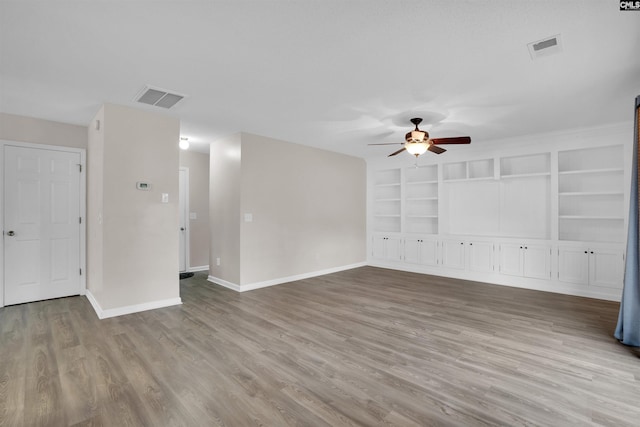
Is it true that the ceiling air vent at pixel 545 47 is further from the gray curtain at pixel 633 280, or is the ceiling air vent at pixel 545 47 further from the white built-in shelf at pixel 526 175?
the white built-in shelf at pixel 526 175

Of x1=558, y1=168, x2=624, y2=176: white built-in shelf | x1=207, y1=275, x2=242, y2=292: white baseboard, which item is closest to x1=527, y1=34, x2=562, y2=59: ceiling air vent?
x1=558, y1=168, x2=624, y2=176: white built-in shelf

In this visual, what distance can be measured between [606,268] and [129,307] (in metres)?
6.86

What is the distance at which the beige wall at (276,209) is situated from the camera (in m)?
4.96

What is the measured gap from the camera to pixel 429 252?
6395 mm

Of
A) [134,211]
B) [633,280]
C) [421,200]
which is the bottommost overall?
[633,280]

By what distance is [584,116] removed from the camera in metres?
4.12

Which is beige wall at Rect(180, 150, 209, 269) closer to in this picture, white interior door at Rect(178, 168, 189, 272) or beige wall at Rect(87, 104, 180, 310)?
white interior door at Rect(178, 168, 189, 272)

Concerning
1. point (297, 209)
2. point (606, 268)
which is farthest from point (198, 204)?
point (606, 268)

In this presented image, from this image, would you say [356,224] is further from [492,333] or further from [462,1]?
[462,1]

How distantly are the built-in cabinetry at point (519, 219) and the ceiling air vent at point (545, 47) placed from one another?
326 centimetres

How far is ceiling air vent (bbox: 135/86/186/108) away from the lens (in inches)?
128

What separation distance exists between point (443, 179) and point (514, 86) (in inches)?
128

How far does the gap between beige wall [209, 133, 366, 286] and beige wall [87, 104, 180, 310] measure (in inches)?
41.3

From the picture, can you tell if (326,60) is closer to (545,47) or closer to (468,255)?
(545,47)
